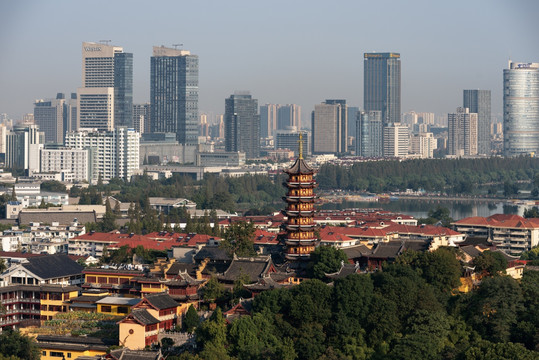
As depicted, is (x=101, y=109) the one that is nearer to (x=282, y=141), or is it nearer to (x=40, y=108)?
(x=40, y=108)

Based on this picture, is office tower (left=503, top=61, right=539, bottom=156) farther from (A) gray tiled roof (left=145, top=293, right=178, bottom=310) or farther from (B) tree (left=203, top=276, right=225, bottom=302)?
(A) gray tiled roof (left=145, top=293, right=178, bottom=310)

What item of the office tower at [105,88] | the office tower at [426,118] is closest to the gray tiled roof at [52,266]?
the office tower at [105,88]

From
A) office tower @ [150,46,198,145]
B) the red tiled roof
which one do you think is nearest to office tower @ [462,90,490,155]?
office tower @ [150,46,198,145]

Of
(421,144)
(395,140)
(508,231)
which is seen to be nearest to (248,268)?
(508,231)

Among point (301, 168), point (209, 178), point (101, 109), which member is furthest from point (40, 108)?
point (301, 168)

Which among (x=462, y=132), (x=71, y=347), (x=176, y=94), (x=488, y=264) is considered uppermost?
(x=176, y=94)

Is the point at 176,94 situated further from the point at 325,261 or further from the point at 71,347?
the point at 71,347
